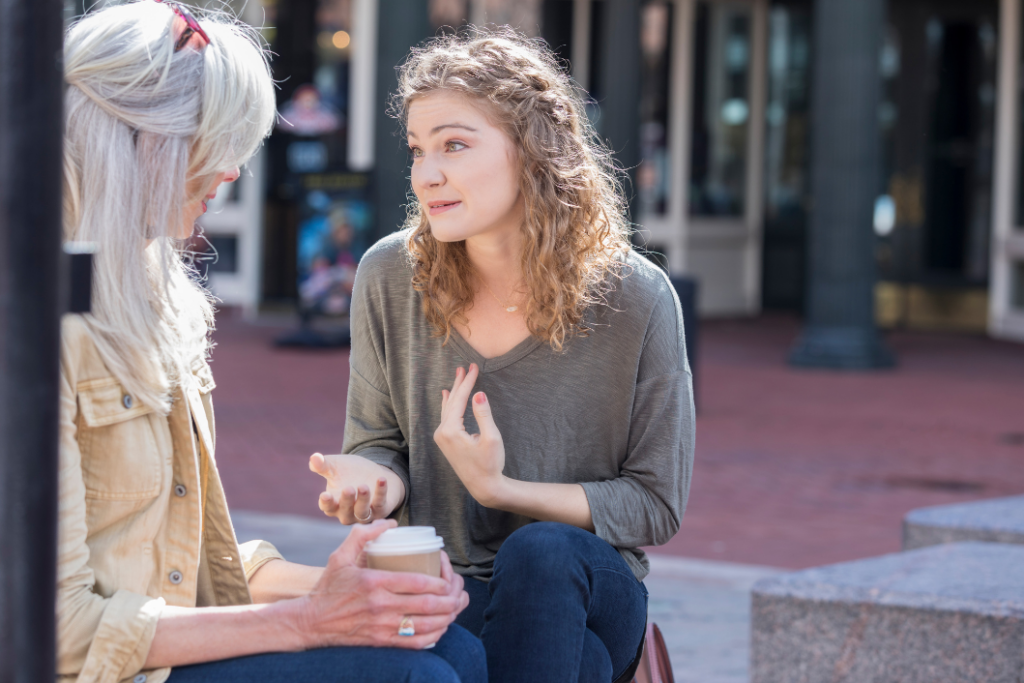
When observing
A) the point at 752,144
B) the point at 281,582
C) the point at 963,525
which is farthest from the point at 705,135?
the point at 281,582

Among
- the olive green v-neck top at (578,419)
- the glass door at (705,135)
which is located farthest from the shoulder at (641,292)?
the glass door at (705,135)

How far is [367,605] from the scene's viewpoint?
161 cm

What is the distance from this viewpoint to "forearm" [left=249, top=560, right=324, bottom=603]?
195cm

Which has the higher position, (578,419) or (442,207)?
(442,207)

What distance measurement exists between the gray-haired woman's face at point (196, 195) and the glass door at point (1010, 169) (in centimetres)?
1269

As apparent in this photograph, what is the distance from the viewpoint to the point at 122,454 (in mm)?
1604

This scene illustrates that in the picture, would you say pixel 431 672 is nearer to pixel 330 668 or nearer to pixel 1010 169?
pixel 330 668

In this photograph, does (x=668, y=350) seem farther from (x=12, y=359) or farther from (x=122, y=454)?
(x=12, y=359)

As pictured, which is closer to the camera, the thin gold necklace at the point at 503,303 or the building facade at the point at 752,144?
the thin gold necklace at the point at 503,303

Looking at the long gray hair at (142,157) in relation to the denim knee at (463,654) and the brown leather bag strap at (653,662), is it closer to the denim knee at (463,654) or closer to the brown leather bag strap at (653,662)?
the denim knee at (463,654)

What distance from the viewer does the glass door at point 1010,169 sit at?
43.5 feet

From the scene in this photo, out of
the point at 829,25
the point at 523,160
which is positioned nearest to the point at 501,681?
the point at 523,160

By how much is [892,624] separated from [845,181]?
8.37 m

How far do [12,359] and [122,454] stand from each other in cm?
78
